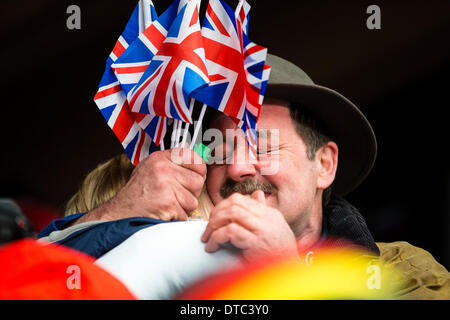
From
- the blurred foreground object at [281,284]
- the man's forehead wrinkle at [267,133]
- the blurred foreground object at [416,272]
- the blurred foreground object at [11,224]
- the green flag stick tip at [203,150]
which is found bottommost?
the blurred foreground object at [416,272]

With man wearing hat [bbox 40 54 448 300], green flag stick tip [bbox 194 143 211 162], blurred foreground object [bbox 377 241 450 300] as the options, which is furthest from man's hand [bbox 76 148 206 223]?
blurred foreground object [bbox 377 241 450 300]

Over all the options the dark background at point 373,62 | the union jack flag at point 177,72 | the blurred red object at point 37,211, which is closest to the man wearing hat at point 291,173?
the union jack flag at point 177,72

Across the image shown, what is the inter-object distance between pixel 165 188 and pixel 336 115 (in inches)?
29.3

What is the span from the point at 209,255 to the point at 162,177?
55 cm

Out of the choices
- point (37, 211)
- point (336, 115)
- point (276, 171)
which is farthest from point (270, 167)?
point (37, 211)

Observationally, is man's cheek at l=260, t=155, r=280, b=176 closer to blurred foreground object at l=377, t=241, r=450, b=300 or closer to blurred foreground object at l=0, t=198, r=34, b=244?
blurred foreground object at l=377, t=241, r=450, b=300

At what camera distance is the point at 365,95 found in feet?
12.5

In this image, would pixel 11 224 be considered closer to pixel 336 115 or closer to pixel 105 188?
pixel 105 188

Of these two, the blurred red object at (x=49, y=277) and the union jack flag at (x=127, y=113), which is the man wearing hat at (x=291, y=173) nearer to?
the union jack flag at (x=127, y=113)

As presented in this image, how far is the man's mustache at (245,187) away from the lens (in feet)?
6.06

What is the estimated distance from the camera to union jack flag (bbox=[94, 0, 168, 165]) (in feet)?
5.38

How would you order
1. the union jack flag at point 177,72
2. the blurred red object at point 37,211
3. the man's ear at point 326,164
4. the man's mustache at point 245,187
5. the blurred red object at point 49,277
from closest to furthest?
the blurred red object at point 49,277, the union jack flag at point 177,72, the man's mustache at point 245,187, the man's ear at point 326,164, the blurred red object at point 37,211

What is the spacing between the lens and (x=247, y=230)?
1.17m

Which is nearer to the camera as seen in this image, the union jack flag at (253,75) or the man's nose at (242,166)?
the union jack flag at (253,75)
